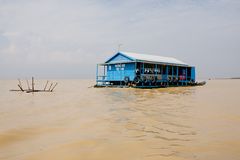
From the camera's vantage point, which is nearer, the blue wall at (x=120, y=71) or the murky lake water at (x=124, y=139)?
the murky lake water at (x=124, y=139)

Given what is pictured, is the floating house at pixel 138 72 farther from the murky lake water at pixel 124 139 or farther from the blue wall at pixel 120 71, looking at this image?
the murky lake water at pixel 124 139

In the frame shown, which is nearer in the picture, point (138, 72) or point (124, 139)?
point (124, 139)

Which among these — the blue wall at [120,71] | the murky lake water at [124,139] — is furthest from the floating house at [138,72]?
the murky lake water at [124,139]

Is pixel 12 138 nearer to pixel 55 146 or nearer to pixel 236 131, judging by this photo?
pixel 55 146

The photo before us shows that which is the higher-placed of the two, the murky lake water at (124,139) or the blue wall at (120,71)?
the blue wall at (120,71)

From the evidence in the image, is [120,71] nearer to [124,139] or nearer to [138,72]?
[138,72]

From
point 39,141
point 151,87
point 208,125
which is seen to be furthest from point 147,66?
point 39,141

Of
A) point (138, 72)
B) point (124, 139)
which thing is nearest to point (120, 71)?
point (138, 72)

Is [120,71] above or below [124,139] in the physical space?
above

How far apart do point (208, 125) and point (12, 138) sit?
5056 millimetres

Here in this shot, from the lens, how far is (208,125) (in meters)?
6.88

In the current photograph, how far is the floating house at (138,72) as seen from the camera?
2792cm

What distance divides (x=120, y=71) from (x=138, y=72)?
213cm

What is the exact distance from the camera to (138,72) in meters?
29.2
